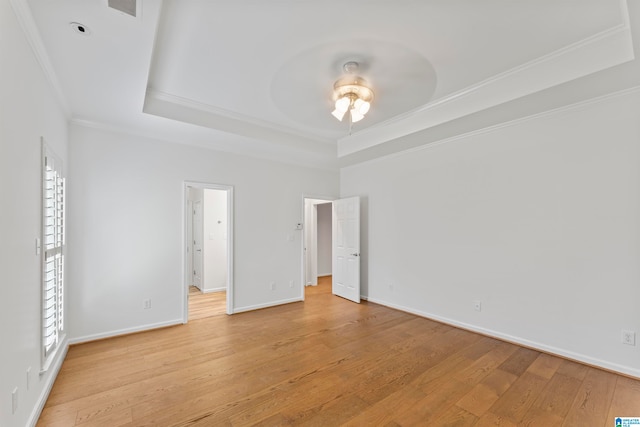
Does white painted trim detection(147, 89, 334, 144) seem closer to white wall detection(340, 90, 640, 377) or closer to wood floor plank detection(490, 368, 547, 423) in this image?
white wall detection(340, 90, 640, 377)

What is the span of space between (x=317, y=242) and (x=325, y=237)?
20.1 inches

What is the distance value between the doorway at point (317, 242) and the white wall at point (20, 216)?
490cm

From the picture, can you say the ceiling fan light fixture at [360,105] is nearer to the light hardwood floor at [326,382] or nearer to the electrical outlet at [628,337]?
the light hardwood floor at [326,382]

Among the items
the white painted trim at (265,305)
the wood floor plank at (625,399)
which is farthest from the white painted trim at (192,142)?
the wood floor plank at (625,399)

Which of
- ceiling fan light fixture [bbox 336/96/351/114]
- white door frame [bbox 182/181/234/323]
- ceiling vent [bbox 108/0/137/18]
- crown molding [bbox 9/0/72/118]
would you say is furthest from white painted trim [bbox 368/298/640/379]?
crown molding [bbox 9/0/72/118]

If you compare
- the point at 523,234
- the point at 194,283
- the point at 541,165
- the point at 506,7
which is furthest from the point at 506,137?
the point at 194,283

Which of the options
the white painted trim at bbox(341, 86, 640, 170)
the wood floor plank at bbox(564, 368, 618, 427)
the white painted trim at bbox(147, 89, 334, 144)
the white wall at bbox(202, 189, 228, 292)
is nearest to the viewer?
the wood floor plank at bbox(564, 368, 618, 427)

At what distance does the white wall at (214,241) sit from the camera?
590 cm

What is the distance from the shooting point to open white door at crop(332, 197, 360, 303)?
17.0 ft

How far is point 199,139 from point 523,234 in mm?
4437

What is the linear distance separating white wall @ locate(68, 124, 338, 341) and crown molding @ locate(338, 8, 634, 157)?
269cm

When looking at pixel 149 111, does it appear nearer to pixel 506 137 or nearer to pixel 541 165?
pixel 506 137

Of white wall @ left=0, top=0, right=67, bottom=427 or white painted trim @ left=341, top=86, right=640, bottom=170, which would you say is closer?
white wall @ left=0, top=0, right=67, bottom=427

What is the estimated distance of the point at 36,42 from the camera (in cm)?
189
